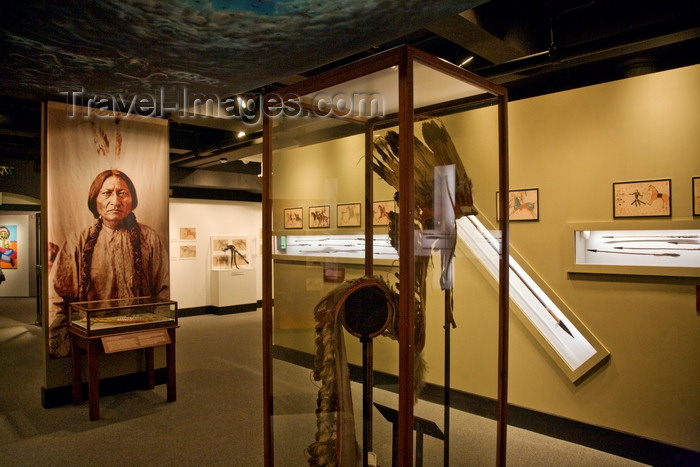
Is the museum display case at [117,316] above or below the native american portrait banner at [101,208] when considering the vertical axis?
below

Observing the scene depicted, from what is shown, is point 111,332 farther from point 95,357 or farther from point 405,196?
point 405,196

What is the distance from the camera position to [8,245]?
1532 cm

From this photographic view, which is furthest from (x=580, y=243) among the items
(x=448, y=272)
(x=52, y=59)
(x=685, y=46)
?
(x=52, y=59)

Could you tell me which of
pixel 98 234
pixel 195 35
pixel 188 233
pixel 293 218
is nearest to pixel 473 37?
pixel 293 218

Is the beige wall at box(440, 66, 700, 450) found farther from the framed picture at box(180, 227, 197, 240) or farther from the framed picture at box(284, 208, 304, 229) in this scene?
the framed picture at box(180, 227, 197, 240)

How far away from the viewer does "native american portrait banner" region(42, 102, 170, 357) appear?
461 cm

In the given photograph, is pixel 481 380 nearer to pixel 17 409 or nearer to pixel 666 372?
pixel 666 372

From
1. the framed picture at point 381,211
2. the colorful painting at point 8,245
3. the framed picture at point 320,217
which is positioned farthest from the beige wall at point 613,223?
the colorful painting at point 8,245

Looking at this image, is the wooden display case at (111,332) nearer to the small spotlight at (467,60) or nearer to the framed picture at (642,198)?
the small spotlight at (467,60)

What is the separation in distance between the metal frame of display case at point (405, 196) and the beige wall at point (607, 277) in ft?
1.08

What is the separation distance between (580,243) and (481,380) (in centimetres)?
183

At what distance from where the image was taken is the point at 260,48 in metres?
2.37

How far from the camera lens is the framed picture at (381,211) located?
2.38m

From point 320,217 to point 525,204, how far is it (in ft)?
7.21
